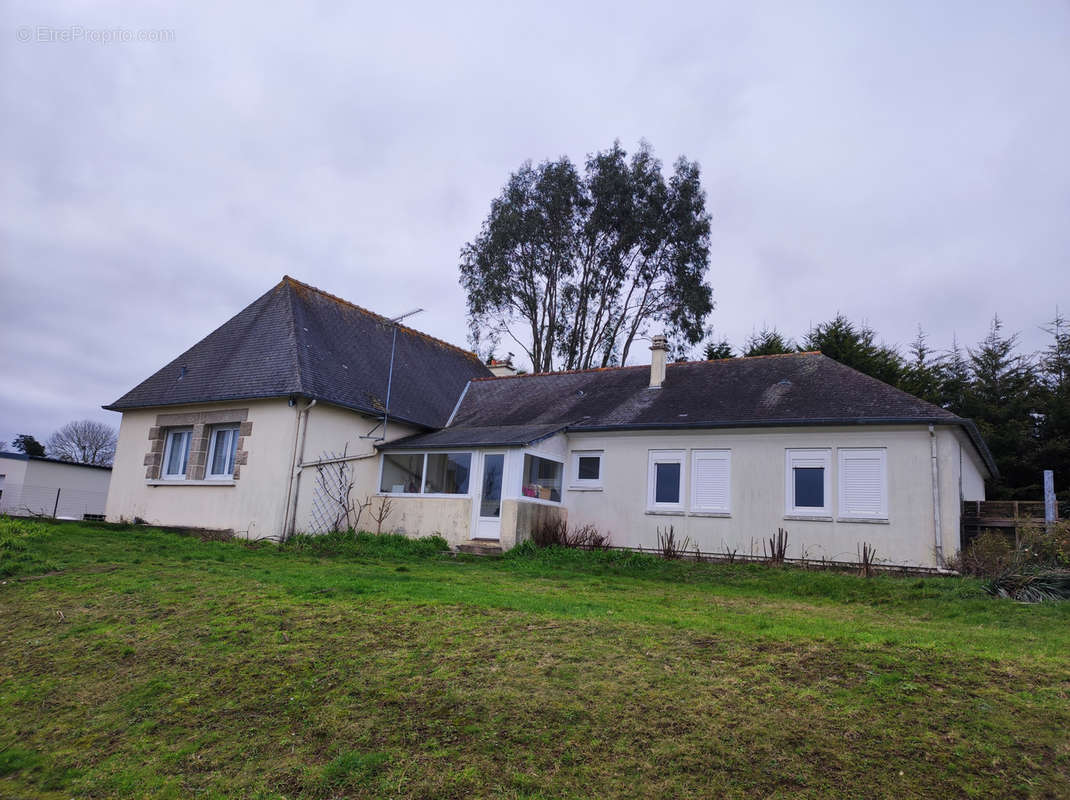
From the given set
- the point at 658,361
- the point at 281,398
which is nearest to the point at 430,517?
the point at 281,398

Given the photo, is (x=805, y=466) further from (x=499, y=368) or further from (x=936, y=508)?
(x=499, y=368)

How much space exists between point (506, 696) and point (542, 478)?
38.7 ft

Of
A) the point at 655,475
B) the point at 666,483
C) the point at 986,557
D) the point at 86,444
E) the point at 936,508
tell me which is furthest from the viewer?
the point at 86,444

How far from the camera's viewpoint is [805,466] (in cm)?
Result: 1535

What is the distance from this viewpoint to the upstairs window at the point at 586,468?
1767cm

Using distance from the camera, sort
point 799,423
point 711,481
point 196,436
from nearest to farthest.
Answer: point 799,423 < point 711,481 < point 196,436

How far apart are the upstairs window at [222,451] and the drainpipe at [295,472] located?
177 centimetres

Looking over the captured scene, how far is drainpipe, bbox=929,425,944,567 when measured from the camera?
1370cm

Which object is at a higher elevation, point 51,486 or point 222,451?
point 222,451

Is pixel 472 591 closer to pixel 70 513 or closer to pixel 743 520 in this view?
pixel 743 520

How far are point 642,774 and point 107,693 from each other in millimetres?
4399

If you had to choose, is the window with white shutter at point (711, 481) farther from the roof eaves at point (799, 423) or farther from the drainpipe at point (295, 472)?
the drainpipe at point (295, 472)

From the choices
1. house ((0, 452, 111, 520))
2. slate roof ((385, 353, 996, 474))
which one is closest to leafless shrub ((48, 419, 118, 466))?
house ((0, 452, 111, 520))

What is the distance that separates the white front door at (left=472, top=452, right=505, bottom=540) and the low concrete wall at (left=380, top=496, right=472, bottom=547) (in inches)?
9.2
